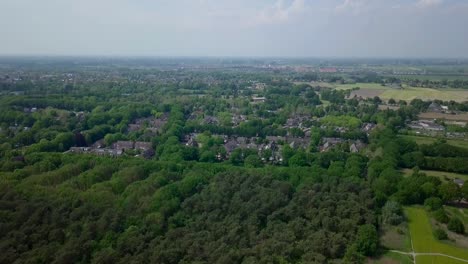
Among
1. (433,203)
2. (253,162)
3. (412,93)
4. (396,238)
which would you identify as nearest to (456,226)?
(433,203)

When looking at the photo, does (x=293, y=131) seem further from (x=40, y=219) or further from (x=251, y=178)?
(x=40, y=219)

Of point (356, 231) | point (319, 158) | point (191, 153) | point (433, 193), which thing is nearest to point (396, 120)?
point (319, 158)

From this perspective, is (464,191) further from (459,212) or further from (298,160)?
(298,160)

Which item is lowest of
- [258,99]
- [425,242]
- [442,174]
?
[425,242]

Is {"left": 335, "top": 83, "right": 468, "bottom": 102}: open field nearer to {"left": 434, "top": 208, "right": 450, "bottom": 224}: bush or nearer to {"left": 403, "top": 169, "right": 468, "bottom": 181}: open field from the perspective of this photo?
{"left": 403, "top": 169, "right": 468, "bottom": 181}: open field

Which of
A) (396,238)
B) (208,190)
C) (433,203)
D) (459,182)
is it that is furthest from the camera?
(459,182)

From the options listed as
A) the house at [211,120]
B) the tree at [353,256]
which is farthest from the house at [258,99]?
the tree at [353,256]
